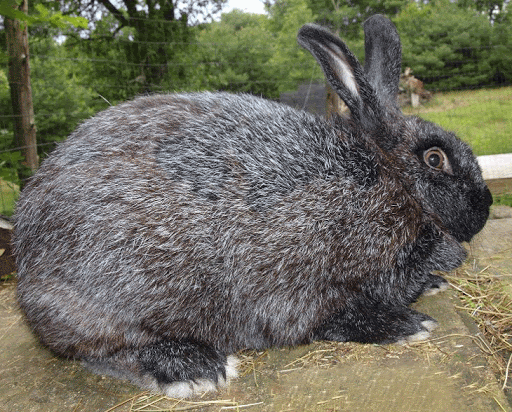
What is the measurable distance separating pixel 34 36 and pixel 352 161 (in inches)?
203

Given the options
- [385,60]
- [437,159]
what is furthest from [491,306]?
[385,60]

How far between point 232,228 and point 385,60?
4.26ft

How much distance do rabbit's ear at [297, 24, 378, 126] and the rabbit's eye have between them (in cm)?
31

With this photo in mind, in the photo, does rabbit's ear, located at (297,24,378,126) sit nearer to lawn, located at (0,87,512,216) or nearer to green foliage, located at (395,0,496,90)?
lawn, located at (0,87,512,216)

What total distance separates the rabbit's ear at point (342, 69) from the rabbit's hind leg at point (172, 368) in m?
1.34

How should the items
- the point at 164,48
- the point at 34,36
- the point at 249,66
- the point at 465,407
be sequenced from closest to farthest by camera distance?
the point at 465,407 → the point at 34,36 → the point at 164,48 → the point at 249,66

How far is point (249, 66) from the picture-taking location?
662 cm

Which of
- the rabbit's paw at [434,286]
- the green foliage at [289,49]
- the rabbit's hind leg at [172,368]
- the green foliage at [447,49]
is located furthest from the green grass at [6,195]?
the green foliage at [447,49]

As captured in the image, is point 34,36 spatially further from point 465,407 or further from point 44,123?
point 465,407

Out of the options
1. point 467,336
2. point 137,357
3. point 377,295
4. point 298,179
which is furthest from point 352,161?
point 137,357

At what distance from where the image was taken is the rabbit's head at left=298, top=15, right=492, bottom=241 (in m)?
2.23

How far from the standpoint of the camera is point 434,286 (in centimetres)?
271

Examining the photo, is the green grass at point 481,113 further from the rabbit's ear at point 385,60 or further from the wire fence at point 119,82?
the rabbit's ear at point 385,60

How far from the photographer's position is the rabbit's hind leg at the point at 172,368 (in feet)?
6.50
